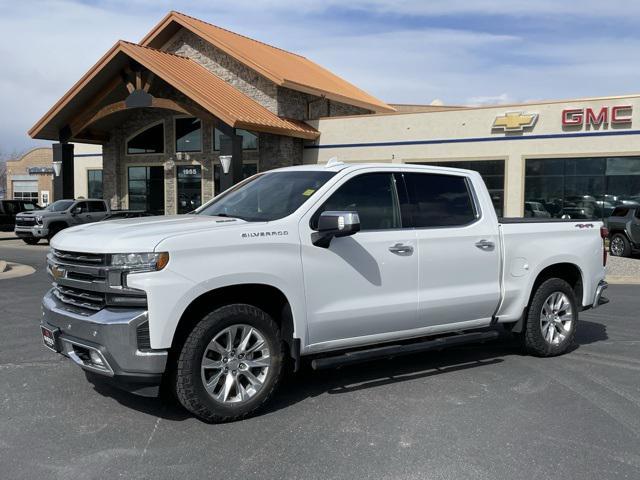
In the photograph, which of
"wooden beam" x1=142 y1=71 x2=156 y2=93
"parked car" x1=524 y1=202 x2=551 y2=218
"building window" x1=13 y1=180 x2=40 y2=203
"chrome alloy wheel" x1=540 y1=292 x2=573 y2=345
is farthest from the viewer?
"building window" x1=13 y1=180 x2=40 y2=203

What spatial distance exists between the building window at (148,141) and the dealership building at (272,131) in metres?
0.07

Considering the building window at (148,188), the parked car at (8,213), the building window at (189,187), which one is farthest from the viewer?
the building window at (148,188)

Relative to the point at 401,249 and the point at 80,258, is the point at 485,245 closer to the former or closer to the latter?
the point at 401,249

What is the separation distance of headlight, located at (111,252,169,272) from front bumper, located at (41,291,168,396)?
0.29m

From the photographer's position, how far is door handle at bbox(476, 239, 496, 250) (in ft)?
18.7

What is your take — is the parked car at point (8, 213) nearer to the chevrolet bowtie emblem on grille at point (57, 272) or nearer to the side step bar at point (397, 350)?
the chevrolet bowtie emblem on grille at point (57, 272)

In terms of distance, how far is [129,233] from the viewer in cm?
432

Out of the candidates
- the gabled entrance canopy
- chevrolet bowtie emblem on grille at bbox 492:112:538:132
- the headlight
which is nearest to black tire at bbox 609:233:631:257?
chevrolet bowtie emblem on grille at bbox 492:112:538:132

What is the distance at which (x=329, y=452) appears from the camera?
397 cm

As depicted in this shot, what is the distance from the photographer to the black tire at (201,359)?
425cm

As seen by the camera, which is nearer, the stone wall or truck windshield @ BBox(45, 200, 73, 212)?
truck windshield @ BBox(45, 200, 73, 212)

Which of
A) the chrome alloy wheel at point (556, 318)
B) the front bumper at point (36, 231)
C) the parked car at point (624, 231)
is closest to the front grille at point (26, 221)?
the front bumper at point (36, 231)

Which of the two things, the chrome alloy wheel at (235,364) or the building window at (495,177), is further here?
the building window at (495,177)

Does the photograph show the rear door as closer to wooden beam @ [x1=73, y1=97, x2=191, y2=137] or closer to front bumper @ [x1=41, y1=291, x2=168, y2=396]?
front bumper @ [x1=41, y1=291, x2=168, y2=396]
